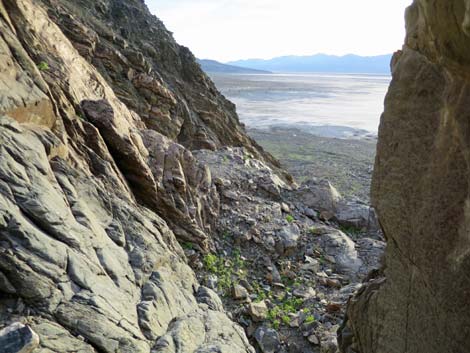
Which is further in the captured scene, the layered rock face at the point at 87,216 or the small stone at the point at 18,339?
the layered rock face at the point at 87,216

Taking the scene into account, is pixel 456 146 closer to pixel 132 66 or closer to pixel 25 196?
pixel 25 196

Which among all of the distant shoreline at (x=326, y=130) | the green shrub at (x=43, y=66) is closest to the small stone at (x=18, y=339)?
the green shrub at (x=43, y=66)

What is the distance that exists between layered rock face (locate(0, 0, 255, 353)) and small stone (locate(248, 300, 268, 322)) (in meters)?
1.42

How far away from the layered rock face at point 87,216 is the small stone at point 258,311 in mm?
1418

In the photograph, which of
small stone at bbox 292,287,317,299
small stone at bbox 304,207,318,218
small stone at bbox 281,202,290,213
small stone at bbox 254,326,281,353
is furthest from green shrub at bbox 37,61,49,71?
small stone at bbox 304,207,318,218

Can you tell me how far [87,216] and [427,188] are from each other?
6.52 metres

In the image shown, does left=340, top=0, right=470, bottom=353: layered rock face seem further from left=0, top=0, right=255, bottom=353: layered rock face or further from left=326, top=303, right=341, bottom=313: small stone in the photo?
left=326, top=303, right=341, bottom=313: small stone

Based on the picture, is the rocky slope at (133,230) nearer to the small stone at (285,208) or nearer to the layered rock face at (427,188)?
the small stone at (285,208)

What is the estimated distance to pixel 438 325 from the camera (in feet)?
19.0

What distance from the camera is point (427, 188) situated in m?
5.91

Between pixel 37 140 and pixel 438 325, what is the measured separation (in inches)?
322

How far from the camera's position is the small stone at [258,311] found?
450 inches

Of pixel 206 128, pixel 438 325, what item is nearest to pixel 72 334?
pixel 438 325

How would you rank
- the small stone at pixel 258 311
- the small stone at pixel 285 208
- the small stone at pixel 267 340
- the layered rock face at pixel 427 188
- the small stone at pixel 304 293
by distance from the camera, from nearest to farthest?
the layered rock face at pixel 427 188
the small stone at pixel 267 340
the small stone at pixel 258 311
the small stone at pixel 304 293
the small stone at pixel 285 208
